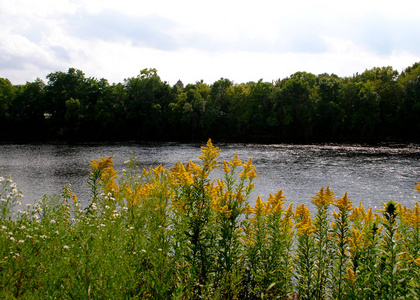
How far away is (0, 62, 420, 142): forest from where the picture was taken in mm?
58031

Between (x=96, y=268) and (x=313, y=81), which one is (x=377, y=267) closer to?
(x=96, y=268)

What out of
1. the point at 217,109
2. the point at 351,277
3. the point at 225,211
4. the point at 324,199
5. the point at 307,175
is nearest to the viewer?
the point at 351,277

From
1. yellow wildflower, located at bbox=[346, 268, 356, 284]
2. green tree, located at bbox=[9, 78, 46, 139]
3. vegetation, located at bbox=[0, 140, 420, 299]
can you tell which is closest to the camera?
vegetation, located at bbox=[0, 140, 420, 299]

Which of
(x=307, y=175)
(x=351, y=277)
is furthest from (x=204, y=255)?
(x=307, y=175)

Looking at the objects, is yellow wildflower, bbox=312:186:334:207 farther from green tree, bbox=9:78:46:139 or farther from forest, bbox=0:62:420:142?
green tree, bbox=9:78:46:139

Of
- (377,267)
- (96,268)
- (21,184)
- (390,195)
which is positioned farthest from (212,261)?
(21,184)

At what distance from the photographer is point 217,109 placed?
66875 millimetres

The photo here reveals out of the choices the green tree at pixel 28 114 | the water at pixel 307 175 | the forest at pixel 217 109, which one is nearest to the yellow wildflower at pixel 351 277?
the water at pixel 307 175

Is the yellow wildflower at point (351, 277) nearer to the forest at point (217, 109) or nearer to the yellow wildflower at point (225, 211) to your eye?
the yellow wildflower at point (225, 211)

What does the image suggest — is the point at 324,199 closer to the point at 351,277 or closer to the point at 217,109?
the point at 351,277

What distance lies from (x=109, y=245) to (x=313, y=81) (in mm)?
67329

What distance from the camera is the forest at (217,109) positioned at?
190ft

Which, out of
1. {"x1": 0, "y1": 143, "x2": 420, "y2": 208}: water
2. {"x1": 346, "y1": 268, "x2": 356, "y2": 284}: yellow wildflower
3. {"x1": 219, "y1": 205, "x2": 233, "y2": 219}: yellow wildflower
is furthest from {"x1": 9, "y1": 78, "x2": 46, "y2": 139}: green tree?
{"x1": 346, "y1": 268, "x2": 356, "y2": 284}: yellow wildflower

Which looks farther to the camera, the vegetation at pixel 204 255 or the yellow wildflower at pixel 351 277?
the yellow wildflower at pixel 351 277
